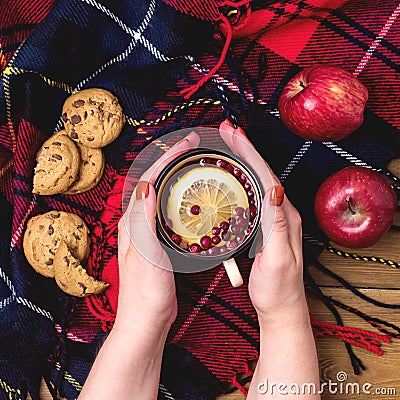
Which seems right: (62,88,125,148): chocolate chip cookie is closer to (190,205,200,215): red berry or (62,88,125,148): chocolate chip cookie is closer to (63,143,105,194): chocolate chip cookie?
(63,143,105,194): chocolate chip cookie

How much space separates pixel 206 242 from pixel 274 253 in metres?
0.11

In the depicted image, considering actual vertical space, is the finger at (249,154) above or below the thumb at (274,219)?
above

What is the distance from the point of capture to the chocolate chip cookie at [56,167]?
101cm

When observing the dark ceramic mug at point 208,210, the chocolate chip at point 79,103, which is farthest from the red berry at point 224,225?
the chocolate chip at point 79,103

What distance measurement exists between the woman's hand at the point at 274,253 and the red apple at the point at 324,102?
0.09 m

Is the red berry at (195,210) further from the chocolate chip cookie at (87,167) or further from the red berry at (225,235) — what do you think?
the chocolate chip cookie at (87,167)

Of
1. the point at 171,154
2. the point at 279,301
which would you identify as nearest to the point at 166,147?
the point at 171,154

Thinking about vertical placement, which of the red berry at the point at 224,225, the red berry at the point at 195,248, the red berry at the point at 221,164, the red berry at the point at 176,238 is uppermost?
the red berry at the point at 221,164

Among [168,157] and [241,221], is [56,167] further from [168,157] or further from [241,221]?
[241,221]

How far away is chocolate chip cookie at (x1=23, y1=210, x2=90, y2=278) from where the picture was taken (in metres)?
1.03

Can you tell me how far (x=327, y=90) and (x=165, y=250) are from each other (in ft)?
1.15

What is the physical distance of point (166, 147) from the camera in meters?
1.05

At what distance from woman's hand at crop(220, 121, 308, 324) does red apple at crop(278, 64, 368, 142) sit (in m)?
0.09

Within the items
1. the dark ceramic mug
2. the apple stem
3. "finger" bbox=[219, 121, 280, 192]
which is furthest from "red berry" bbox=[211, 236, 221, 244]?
the apple stem
